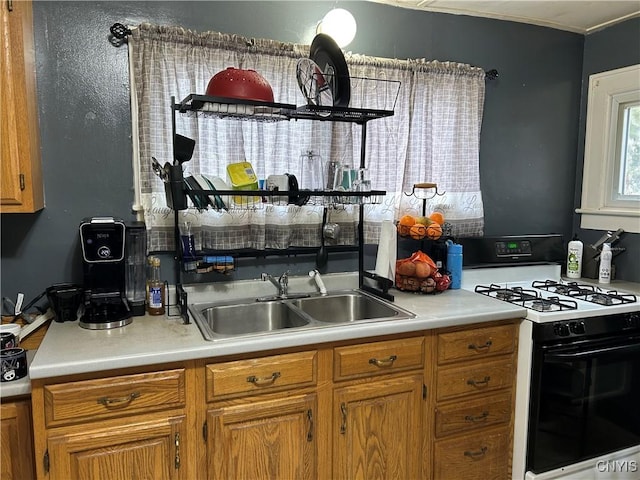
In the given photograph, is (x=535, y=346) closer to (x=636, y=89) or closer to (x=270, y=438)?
(x=270, y=438)

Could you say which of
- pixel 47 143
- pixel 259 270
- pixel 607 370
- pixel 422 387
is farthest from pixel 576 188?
pixel 47 143

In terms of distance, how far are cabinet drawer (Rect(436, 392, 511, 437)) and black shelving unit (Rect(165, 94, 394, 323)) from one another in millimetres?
525

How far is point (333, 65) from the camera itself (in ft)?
6.93

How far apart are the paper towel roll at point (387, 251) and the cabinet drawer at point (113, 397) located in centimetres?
110

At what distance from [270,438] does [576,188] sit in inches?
93.4

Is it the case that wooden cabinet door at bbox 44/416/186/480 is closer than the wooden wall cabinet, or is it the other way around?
wooden cabinet door at bbox 44/416/186/480

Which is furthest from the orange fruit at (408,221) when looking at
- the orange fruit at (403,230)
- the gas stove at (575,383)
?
the gas stove at (575,383)

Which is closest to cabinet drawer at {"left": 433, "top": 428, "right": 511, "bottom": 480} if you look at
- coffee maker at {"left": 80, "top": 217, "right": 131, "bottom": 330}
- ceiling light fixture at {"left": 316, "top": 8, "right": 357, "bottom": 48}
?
coffee maker at {"left": 80, "top": 217, "right": 131, "bottom": 330}

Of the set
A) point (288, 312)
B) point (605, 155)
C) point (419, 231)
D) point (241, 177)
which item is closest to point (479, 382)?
point (419, 231)

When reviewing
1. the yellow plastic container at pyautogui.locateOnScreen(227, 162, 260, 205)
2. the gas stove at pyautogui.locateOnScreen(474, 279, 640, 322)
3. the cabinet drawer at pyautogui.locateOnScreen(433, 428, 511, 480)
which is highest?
the yellow plastic container at pyautogui.locateOnScreen(227, 162, 260, 205)

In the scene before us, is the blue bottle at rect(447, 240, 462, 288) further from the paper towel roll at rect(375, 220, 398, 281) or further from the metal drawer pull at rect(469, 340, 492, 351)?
the metal drawer pull at rect(469, 340, 492, 351)

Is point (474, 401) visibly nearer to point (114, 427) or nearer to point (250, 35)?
point (114, 427)

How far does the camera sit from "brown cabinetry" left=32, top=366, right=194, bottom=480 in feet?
4.66

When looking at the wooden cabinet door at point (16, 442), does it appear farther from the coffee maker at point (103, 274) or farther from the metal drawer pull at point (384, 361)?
the metal drawer pull at point (384, 361)
